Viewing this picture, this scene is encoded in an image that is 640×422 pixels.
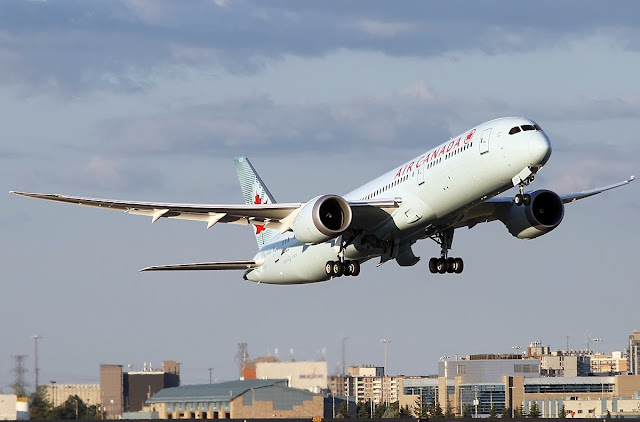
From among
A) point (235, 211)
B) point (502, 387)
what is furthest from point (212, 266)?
point (502, 387)

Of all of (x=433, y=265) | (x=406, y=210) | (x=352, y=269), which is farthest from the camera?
(x=433, y=265)

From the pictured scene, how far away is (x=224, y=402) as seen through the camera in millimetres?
81250

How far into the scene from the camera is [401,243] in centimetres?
5894

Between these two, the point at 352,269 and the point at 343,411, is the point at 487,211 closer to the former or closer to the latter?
the point at 352,269

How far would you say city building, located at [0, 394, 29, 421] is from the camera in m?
67.2

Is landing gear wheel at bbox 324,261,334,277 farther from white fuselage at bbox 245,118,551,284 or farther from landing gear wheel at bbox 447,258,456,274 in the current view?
landing gear wheel at bbox 447,258,456,274

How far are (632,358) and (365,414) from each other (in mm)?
106209

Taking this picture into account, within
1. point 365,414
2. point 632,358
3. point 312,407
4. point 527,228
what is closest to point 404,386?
point 365,414

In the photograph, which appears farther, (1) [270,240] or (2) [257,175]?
(2) [257,175]

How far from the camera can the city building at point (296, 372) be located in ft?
309

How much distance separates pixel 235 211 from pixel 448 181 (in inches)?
463

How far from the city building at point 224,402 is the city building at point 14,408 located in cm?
1392

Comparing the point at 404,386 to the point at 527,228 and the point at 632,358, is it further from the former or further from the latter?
the point at 527,228

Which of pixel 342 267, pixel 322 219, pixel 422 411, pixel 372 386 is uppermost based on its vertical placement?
pixel 322 219
